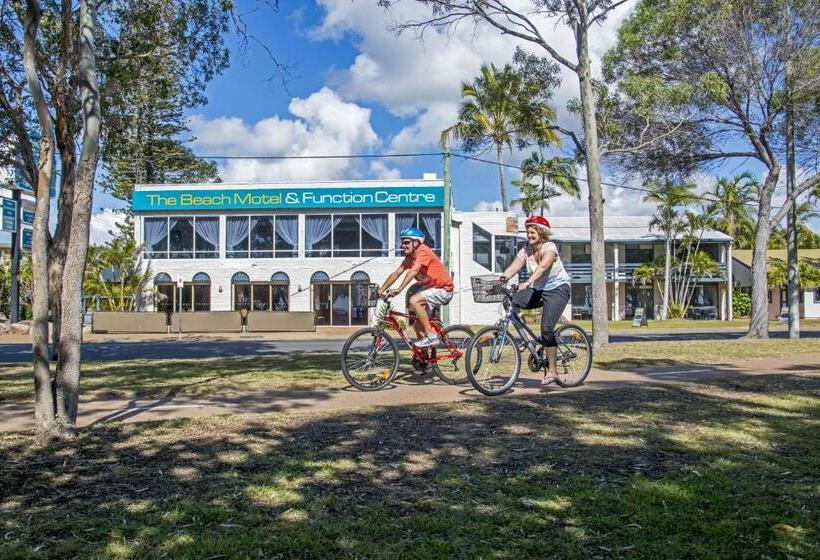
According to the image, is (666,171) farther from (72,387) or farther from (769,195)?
(72,387)

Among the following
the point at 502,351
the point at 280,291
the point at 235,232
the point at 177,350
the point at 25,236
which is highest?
the point at 235,232

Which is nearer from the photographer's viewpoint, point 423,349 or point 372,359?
point 372,359

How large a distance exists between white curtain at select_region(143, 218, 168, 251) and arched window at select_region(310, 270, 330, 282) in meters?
8.14

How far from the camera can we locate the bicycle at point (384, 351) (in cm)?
743

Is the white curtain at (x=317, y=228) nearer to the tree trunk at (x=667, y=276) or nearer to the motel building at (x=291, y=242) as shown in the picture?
the motel building at (x=291, y=242)

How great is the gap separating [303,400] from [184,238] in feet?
103

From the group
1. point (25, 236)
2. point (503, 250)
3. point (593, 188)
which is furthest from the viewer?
point (503, 250)

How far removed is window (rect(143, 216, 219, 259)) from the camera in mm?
35844

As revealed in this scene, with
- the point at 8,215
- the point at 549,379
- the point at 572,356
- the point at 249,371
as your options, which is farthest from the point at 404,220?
the point at 549,379

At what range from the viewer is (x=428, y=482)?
3801 mm

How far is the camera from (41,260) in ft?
17.4

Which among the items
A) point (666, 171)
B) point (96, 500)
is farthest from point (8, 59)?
point (666, 171)

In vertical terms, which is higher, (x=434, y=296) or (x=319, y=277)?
(x=319, y=277)

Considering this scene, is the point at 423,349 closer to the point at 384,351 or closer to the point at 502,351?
the point at 384,351
